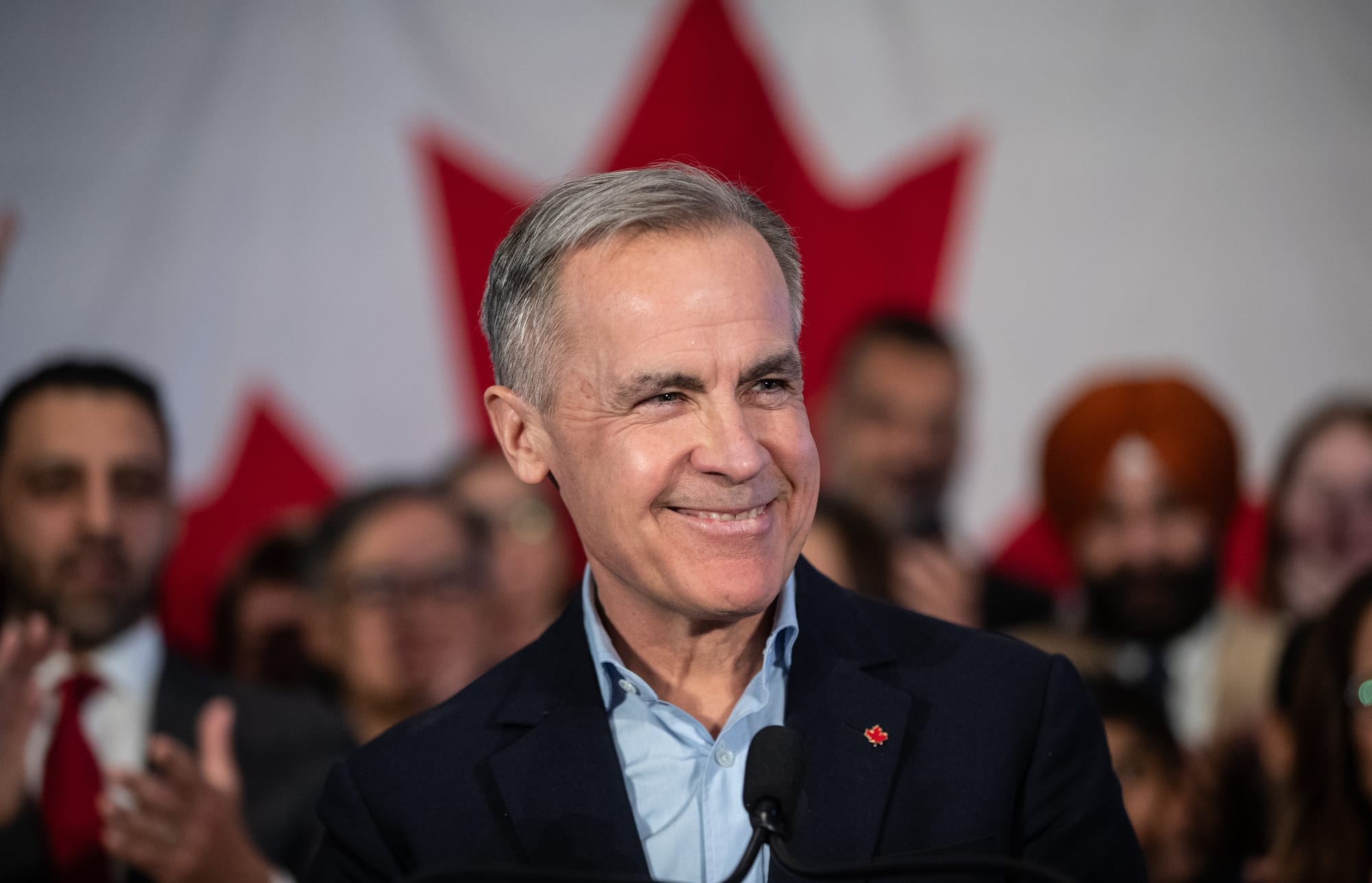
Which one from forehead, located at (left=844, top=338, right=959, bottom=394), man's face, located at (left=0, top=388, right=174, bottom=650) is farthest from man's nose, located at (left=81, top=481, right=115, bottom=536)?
forehead, located at (left=844, top=338, right=959, bottom=394)

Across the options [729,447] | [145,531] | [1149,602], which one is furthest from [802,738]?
[1149,602]

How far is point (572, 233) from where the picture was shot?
1.78 m

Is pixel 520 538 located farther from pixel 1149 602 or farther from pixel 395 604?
pixel 1149 602

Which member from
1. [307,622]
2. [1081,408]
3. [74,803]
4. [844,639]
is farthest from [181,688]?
[1081,408]

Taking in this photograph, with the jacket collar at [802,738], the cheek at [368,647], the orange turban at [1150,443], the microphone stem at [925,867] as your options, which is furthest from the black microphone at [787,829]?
the orange turban at [1150,443]

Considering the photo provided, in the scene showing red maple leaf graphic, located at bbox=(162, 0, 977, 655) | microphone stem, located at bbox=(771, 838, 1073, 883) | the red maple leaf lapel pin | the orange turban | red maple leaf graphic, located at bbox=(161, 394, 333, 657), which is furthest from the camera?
red maple leaf graphic, located at bbox=(162, 0, 977, 655)

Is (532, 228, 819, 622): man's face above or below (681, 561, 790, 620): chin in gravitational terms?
above

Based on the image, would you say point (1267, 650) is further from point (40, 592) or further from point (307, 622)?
point (40, 592)

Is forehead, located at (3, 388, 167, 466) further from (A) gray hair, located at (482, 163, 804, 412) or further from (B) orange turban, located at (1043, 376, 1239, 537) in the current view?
(B) orange turban, located at (1043, 376, 1239, 537)

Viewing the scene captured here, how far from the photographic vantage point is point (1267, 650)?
171 inches

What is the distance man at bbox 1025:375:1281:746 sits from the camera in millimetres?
4312

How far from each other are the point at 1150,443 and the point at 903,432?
0.79m

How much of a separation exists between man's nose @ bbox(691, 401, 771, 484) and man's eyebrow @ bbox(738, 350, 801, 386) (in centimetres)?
4

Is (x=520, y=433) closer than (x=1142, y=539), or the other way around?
(x=520, y=433)
